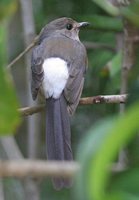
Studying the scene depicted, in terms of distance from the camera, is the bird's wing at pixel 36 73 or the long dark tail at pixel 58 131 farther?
the bird's wing at pixel 36 73

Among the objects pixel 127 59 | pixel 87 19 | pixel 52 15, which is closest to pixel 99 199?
pixel 127 59

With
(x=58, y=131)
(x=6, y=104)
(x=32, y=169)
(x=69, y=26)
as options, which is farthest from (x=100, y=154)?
(x=69, y=26)

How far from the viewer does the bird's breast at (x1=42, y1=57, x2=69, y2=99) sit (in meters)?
3.82

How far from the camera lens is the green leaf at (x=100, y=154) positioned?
2.40 ft

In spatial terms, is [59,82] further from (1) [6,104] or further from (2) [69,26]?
(1) [6,104]

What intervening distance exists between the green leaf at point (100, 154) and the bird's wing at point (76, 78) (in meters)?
2.94

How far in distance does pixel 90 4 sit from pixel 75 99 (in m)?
0.81

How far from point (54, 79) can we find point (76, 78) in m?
0.22

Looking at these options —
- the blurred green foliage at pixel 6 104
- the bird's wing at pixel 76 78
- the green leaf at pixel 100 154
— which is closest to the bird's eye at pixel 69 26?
the bird's wing at pixel 76 78

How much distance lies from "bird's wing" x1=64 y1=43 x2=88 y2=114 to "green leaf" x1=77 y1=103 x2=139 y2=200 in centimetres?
294

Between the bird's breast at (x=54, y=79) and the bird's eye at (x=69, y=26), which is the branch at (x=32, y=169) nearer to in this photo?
the bird's breast at (x=54, y=79)

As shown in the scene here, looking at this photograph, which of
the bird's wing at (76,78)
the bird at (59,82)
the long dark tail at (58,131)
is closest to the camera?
the long dark tail at (58,131)

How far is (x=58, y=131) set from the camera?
3.47 metres

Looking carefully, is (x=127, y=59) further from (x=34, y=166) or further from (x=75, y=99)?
(x=34, y=166)
